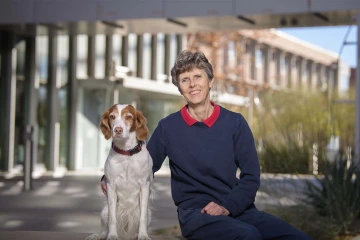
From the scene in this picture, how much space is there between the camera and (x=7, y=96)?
65.6 ft

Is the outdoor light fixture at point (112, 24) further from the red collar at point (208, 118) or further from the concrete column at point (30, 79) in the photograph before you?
the red collar at point (208, 118)

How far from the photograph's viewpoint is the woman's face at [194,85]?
452cm

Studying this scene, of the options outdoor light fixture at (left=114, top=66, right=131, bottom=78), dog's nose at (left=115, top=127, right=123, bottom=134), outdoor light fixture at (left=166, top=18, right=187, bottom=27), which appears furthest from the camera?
outdoor light fixture at (left=114, top=66, right=131, bottom=78)

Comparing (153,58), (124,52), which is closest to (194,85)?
(124,52)

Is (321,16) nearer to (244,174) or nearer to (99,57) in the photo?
(99,57)

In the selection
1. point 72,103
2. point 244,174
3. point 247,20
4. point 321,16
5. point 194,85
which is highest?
point 321,16

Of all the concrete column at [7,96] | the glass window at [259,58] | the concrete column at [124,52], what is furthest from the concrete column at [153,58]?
the glass window at [259,58]

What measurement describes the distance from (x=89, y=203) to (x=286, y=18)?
5659 mm

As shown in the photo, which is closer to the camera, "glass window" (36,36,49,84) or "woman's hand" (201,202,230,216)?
"woman's hand" (201,202,230,216)

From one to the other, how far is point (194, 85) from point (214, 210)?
69 cm

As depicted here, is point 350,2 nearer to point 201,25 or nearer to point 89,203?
point 201,25

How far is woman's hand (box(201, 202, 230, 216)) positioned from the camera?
430cm

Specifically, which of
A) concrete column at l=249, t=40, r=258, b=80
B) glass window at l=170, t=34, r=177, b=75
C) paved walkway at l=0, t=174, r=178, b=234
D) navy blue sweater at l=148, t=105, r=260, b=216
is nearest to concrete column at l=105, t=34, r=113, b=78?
glass window at l=170, t=34, r=177, b=75

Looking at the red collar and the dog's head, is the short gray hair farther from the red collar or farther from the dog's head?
the dog's head
